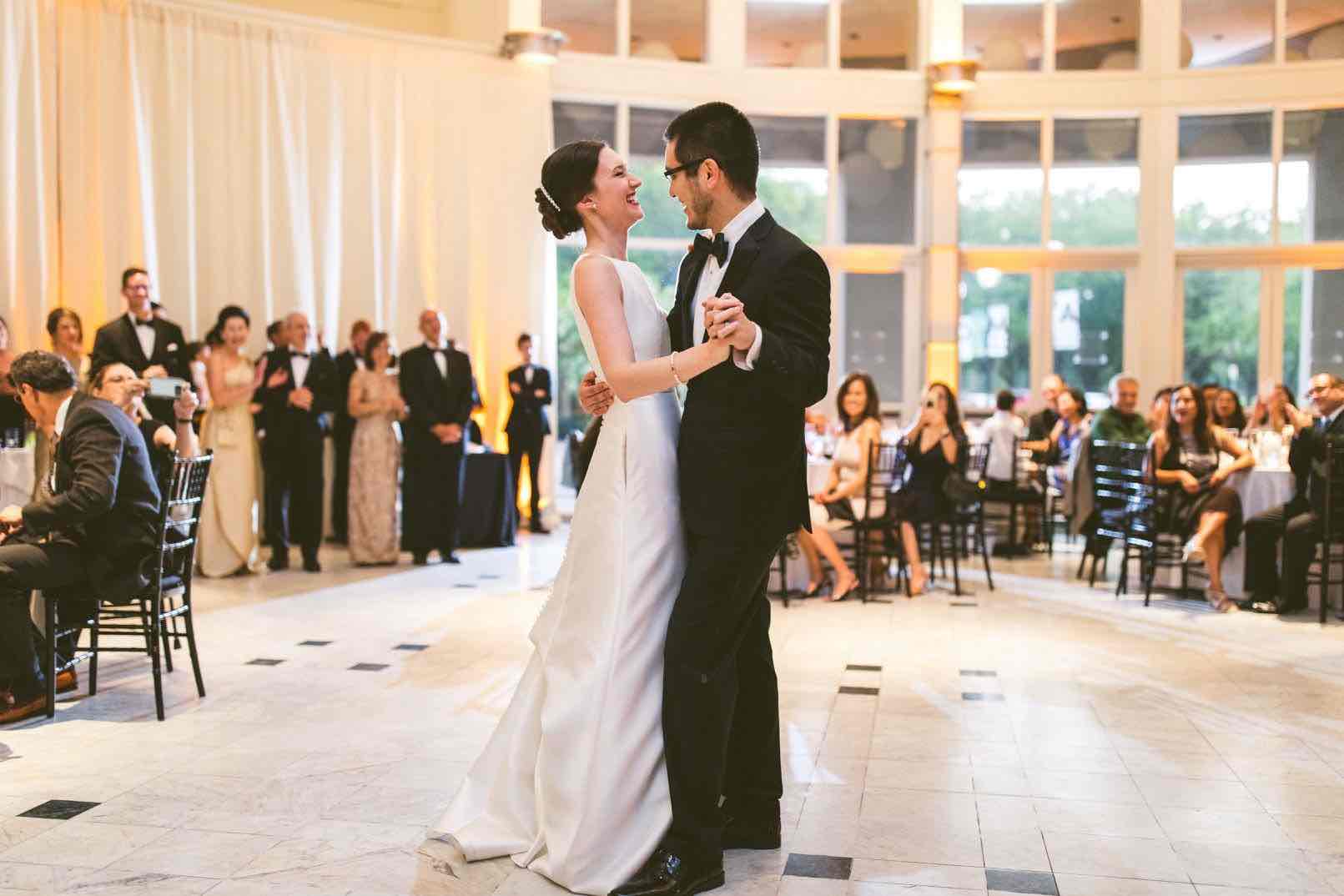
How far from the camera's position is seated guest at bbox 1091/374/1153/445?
353 inches

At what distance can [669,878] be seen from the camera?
2820 mm

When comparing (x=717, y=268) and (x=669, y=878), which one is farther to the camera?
(x=717, y=268)

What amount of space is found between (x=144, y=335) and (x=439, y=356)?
2029mm

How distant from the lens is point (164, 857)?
121 inches

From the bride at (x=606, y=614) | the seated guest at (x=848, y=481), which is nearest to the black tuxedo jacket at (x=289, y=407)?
the seated guest at (x=848, y=481)

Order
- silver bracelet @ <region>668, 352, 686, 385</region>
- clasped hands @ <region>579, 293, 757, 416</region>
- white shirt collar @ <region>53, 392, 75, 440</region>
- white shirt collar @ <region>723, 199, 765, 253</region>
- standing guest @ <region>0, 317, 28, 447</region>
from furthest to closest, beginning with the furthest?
1. standing guest @ <region>0, 317, 28, 447</region>
2. white shirt collar @ <region>53, 392, 75, 440</region>
3. white shirt collar @ <region>723, 199, 765, 253</region>
4. silver bracelet @ <region>668, 352, 686, 385</region>
5. clasped hands @ <region>579, 293, 757, 416</region>

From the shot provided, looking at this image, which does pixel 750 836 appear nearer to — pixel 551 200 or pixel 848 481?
pixel 551 200

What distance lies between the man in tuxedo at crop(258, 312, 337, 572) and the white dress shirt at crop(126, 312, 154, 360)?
953 mm

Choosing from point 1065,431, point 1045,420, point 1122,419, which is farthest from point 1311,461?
point 1045,420

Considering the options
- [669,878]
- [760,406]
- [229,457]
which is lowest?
[669,878]

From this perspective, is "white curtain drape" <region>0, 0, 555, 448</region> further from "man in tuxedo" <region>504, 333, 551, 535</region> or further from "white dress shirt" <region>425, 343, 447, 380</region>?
"white dress shirt" <region>425, 343, 447, 380</region>

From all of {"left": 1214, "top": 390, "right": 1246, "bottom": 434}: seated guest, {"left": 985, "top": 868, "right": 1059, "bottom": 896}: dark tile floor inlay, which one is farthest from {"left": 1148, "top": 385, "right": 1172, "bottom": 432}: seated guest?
{"left": 985, "top": 868, "right": 1059, "bottom": 896}: dark tile floor inlay

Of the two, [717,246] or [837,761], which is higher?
[717,246]

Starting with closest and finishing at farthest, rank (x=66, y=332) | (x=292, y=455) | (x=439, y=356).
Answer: (x=66, y=332)
(x=292, y=455)
(x=439, y=356)
